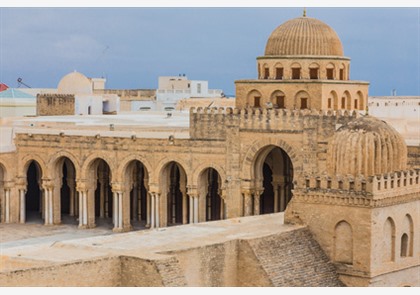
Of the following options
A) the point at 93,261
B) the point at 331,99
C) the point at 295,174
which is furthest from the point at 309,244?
the point at 331,99

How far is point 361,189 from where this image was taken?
2983cm

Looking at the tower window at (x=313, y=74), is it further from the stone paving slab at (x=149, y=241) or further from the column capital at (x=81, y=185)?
the column capital at (x=81, y=185)

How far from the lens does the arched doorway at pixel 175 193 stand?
147 feet

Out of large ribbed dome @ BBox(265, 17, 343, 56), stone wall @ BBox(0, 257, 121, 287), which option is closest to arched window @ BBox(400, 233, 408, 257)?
stone wall @ BBox(0, 257, 121, 287)

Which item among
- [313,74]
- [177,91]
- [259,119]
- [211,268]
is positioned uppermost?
[177,91]

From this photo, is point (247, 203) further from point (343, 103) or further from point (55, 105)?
point (55, 105)

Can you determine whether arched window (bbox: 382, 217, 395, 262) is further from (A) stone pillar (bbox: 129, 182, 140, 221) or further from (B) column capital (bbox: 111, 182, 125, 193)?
(A) stone pillar (bbox: 129, 182, 140, 221)

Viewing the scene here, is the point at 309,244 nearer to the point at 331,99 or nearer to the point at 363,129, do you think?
the point at 363,129

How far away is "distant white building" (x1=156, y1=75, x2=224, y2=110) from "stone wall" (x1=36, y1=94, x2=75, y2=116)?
62.3 ft

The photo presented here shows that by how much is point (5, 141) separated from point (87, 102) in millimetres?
18932

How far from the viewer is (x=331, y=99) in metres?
42.8

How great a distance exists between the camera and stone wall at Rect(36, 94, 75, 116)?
2520 inches

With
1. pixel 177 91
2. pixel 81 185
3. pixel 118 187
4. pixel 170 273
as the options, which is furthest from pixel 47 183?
pixel 177 91

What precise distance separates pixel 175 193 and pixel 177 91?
4300 cm
